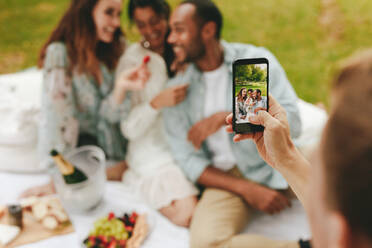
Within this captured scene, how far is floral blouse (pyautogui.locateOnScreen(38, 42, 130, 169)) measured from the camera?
5.33 ft

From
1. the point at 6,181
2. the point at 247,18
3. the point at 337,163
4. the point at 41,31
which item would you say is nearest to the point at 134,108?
the point at 6,181

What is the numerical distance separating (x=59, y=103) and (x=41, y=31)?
2104 millimetres

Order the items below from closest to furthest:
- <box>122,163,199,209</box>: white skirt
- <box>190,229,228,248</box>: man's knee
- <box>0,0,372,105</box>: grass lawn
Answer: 1. <box>190,229,228,248</box>: man's knee
2. <box>122,163,199,209</box>: white skirt
3. <box>0,0,372,105</box>: grass lawn

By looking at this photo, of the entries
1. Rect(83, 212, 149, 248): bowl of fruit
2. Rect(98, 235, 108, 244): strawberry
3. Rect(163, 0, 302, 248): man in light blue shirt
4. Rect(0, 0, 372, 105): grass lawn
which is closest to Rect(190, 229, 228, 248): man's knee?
Rect(163, 0, 302, 248): man in light blue shirt

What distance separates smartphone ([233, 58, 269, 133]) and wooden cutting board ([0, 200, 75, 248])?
0.89 meters

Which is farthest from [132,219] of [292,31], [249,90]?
[292,31]

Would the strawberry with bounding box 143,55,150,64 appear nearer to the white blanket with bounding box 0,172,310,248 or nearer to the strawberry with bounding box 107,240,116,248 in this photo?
the white blanket with bounding box 0,172,310,248

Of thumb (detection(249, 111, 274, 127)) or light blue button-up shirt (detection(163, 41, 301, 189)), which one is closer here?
thumb (detection(249, 111, 274, 127))

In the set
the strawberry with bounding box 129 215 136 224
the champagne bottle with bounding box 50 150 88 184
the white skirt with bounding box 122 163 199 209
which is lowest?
the strawberry with bounding box 129 215 136 224

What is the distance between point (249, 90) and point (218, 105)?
0.72m

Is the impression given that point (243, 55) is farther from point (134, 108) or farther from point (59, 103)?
point (59, 103)

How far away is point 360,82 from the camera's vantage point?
0.40 m

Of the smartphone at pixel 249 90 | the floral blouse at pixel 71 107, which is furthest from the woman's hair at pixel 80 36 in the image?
the smartphone at pixel 249 90

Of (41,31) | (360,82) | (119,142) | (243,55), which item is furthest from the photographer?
(41,31)
